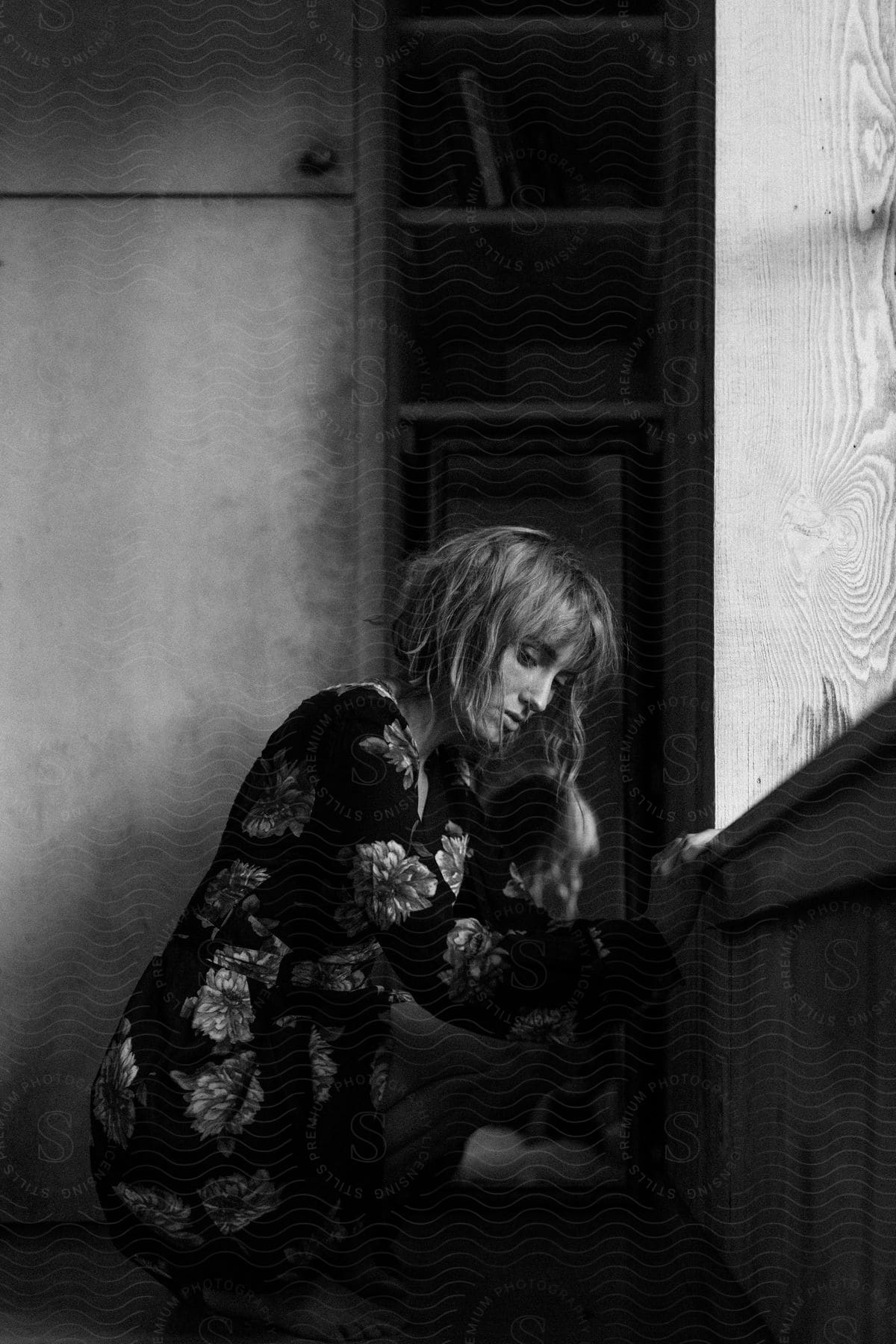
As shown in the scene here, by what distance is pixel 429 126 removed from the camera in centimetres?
100

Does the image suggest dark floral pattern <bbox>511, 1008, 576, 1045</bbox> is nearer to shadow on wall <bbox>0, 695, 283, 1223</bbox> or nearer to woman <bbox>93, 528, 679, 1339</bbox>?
woman <bbox>93, 528, 679, 1339</bbox>

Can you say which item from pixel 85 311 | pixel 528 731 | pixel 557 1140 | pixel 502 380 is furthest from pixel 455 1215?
pixel 85 311

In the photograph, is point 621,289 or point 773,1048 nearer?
point 773,1048

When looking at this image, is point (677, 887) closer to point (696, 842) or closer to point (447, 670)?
point (696, 842)

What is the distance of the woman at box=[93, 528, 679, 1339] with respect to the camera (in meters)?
0.84

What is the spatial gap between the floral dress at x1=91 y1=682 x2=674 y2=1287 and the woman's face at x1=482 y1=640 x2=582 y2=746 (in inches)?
3.6

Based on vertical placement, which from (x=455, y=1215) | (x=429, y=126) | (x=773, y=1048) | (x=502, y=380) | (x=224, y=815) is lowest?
(x=455, y=1215)

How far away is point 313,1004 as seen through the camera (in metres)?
0.86

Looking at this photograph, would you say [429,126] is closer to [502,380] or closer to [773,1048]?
[502,380]

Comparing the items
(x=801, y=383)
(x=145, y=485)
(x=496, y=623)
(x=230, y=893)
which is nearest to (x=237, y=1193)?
(x=230, y=893)

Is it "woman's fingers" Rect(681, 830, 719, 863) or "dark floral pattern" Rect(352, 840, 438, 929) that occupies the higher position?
"woman's fingers" Rect(681, 830, 719, 863)

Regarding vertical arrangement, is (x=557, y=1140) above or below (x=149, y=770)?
below

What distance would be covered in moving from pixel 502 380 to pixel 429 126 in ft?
0.79

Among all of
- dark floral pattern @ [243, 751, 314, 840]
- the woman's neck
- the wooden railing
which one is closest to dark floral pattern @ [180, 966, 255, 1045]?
dark floral pattern @ [243, 751, 314, 840]
